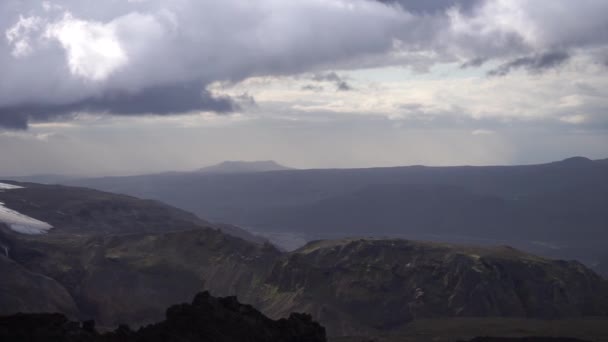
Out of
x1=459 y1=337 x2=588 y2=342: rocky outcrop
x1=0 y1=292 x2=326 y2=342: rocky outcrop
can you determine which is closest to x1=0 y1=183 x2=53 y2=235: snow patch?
x1=459 y1=337 x2=588 y2=342: rocky outcrop

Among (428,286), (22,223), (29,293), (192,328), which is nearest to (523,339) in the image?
(428,286)

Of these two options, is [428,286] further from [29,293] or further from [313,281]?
[29,293]

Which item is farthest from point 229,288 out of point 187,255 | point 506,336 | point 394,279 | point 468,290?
point 506,336

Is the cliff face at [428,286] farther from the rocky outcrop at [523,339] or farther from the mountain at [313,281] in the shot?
the rocky outcrop at [523,339]

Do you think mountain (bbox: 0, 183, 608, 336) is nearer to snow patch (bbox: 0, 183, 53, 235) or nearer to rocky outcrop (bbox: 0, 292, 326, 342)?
snow patch (bbox: 0, 183, 53, 235)

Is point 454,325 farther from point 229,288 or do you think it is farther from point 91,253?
point 91,253

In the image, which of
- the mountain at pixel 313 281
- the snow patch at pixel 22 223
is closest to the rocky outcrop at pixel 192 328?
the mountain at pixel 313 281
